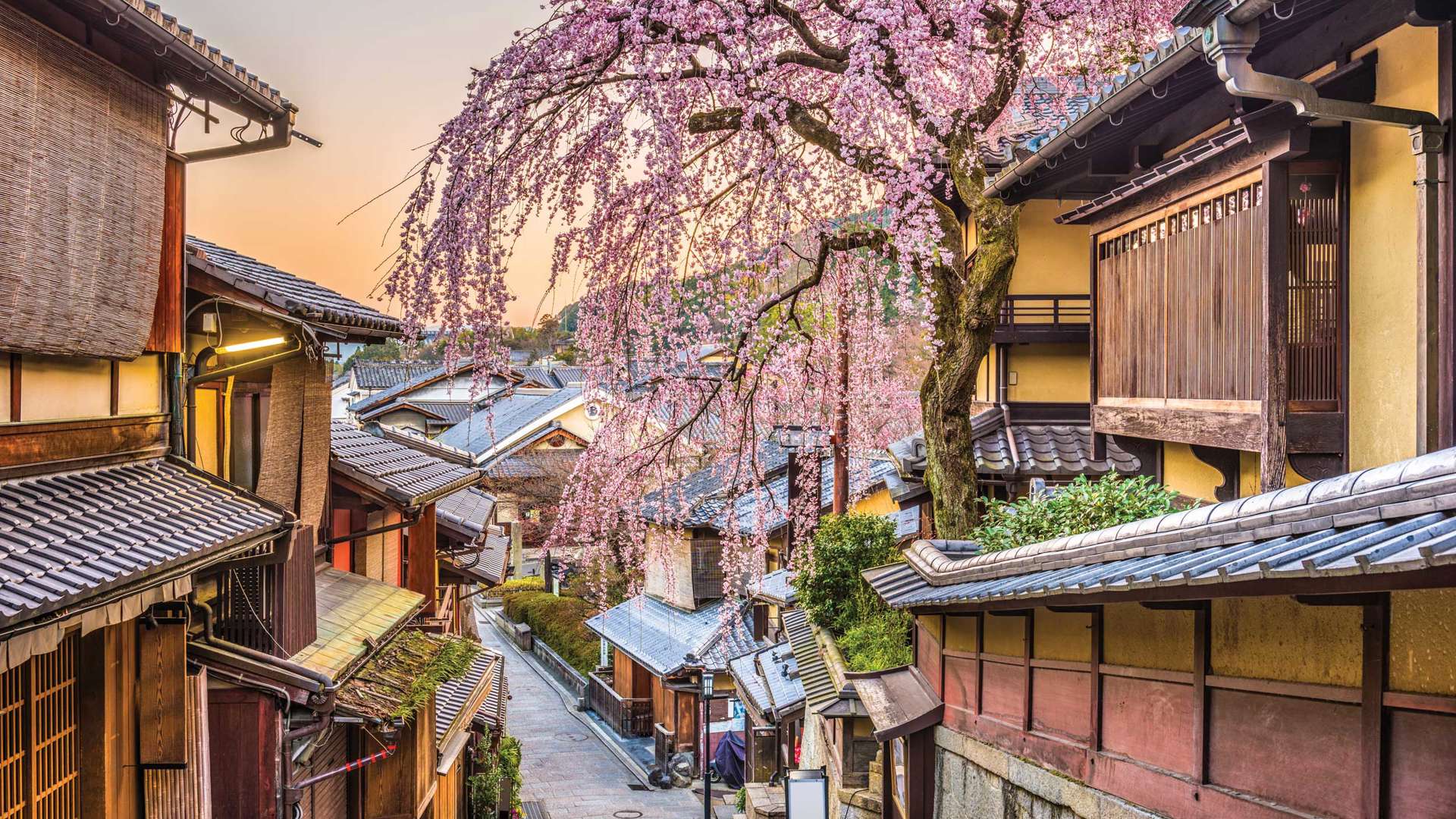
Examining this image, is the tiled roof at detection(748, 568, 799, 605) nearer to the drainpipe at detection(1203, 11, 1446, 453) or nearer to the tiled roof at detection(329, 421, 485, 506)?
the tiled roof at detection(329, 421, 485, 506)

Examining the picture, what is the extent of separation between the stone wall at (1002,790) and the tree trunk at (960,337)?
91.5 inches

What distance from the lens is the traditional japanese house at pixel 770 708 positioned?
1834 centimetres

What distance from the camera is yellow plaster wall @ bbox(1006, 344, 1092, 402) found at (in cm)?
1634

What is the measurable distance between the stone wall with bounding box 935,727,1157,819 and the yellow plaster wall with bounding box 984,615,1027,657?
2.60 feet

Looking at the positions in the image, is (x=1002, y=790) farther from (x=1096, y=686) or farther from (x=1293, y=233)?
(x=1293, y=233)

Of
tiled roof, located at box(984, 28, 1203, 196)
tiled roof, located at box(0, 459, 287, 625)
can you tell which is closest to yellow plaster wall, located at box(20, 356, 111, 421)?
tiled roof, located at box(0, 459, 287, 625)

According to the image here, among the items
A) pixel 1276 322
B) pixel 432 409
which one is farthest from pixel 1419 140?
pixel 432 409

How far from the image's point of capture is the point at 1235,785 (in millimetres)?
5059

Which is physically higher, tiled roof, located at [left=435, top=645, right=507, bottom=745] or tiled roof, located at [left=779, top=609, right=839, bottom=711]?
tiled roof, located at [left=779, top=609, right=839, bottom=711]

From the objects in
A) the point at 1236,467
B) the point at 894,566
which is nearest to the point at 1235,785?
the point at 1236,467

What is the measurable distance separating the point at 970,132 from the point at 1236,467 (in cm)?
470

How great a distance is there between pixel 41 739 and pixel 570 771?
23761mm

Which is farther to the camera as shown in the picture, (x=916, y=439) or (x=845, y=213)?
(x=916, y=439)

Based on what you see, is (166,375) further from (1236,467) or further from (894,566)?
(1236,467)
